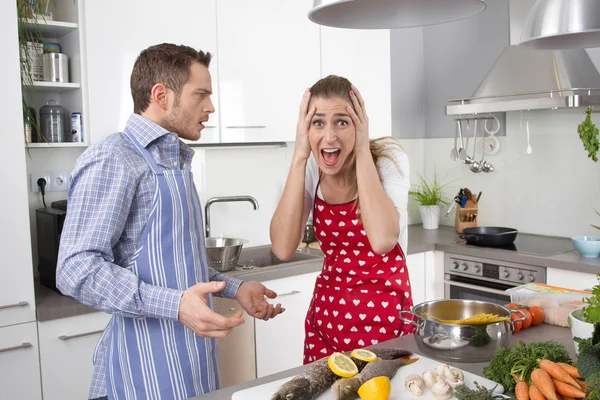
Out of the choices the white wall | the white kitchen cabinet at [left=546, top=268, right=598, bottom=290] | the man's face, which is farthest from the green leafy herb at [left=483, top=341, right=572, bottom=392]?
the white wall

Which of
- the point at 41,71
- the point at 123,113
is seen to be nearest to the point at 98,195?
the point at 123,113

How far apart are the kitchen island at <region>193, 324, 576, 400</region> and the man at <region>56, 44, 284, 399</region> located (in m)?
0.13

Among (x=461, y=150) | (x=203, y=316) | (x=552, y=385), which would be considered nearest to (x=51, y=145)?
(x=203, y=316)

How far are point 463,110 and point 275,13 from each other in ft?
3.79

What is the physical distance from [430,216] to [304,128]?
7.42 ft

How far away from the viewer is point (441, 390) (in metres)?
1.25

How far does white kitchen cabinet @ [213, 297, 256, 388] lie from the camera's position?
8.73ft

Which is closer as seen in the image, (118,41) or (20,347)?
(20,347)

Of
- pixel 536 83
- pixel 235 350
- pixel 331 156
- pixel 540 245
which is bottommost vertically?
pixel 235 350

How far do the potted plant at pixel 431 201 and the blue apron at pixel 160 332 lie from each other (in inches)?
101

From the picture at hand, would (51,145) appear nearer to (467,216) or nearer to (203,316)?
(203,316)

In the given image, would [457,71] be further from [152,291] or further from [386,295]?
[152,291]

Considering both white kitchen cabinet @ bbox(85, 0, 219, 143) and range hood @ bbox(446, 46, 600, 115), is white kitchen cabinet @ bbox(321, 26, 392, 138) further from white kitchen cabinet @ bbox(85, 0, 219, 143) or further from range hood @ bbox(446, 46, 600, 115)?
white kitchen cabinet @ bbox(85, 0, 219, 143)

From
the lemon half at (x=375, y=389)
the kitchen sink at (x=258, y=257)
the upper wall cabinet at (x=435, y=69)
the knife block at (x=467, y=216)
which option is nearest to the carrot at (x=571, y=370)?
the lemon half at (x=375, y=389)
